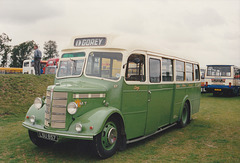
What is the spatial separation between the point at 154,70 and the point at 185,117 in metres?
3.48

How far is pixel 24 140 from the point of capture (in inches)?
273

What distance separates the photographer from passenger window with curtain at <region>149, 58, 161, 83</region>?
705 centimetres

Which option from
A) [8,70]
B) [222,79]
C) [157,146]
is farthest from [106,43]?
[8,70]

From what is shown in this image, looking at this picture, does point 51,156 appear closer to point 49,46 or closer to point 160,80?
point 160,80

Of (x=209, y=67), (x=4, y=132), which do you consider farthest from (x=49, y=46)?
(x=4, y=132)

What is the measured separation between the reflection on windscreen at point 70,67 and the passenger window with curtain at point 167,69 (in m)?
2.68

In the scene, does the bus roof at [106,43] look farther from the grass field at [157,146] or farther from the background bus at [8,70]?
the background bus at [8,70]

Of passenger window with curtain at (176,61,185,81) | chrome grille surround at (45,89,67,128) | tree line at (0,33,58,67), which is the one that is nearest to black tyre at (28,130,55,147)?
chrome grille surround at (45,89,67,128)

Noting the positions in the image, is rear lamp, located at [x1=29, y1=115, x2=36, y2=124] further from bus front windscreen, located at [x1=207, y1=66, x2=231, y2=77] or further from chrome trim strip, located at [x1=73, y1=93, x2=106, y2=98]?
bus front windscreen, located at [x1=207, y1=66, x2=231, y2=77]

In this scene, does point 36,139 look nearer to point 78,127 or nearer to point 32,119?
point 32,119

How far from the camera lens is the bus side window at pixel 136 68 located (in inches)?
246

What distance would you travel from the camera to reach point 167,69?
26.7ft

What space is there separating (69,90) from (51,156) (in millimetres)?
1567

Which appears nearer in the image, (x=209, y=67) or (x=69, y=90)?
(x=69, y=90)
